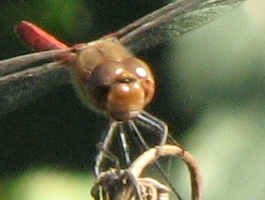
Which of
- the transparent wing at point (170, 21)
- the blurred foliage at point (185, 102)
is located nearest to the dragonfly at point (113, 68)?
the transparent wing at point (170, 21)

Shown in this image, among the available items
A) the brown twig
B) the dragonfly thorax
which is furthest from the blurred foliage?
the brown twig

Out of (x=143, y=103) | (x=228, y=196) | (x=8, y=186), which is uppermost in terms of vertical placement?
(x=143, y=103)

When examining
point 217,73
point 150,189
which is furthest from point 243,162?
point 150,189

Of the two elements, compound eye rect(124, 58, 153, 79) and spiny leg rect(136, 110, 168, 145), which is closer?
compound eye rect(124, 58, 153, 79)

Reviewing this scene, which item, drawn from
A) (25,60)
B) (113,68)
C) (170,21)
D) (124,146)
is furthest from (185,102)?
(113,68)

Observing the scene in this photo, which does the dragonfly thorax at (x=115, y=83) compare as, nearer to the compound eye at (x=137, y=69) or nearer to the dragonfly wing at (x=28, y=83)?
the compound eye at (x=137, y=69)

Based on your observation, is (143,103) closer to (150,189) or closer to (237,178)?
(150,189)

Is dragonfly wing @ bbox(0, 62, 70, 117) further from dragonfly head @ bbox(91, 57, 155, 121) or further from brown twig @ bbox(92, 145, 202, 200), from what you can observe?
brown twig @ bbox(92, 145, 202, 200)
